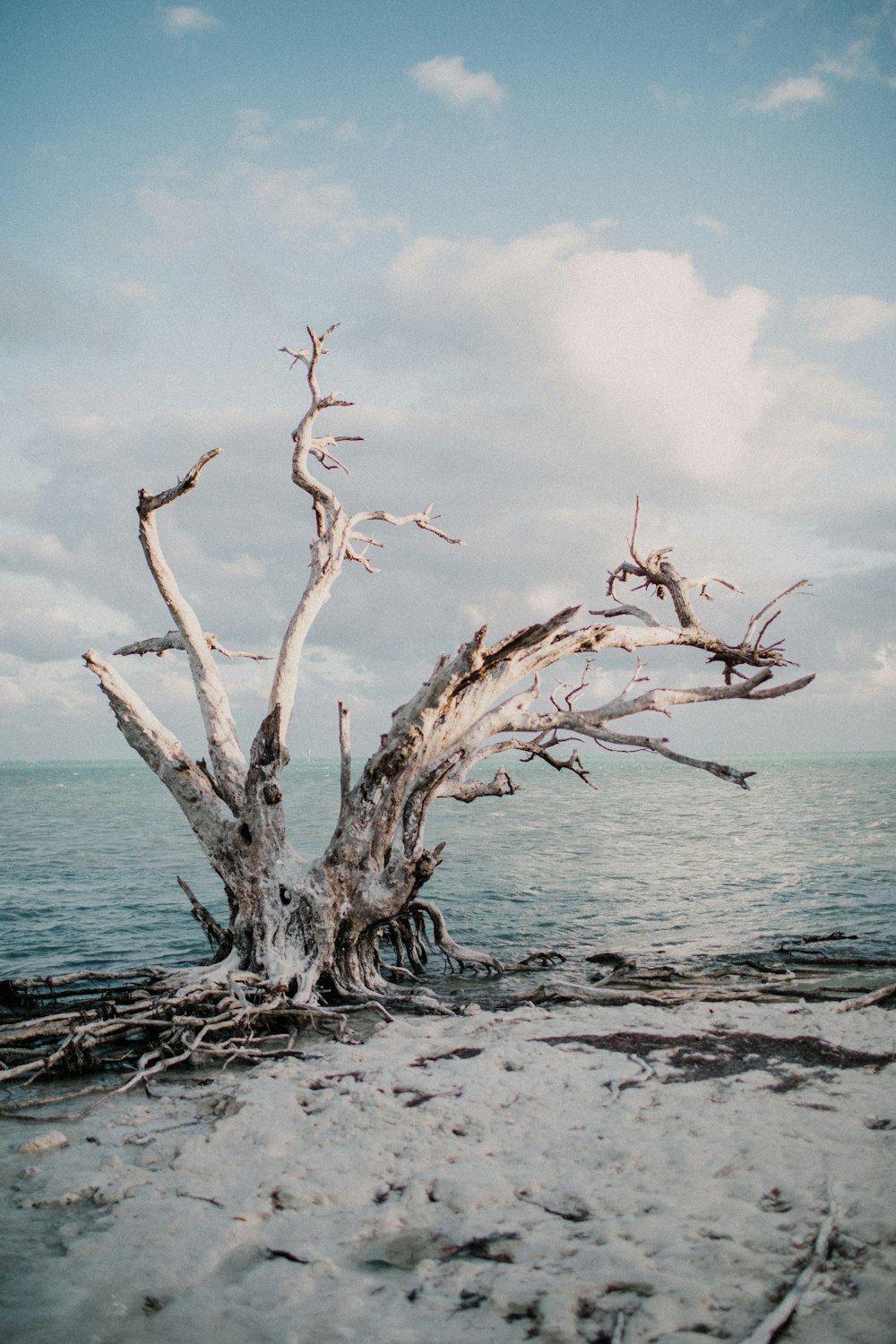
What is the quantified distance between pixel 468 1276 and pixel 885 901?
14.9 metres

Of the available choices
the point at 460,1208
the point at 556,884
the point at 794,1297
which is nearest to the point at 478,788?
the point at 460,1208

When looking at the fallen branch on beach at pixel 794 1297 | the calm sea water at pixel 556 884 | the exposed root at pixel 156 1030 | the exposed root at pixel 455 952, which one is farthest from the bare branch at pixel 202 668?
the fallen branch on beach at pixel 794 1297

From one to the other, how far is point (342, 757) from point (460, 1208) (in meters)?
4.96

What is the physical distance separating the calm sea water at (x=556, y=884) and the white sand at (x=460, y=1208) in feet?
22.5

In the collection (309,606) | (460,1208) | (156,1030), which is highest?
(309,606)

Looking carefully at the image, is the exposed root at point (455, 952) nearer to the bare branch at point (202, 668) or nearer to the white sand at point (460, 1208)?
the bare branch at point (202, 668)

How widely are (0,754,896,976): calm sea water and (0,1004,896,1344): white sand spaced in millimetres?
6862

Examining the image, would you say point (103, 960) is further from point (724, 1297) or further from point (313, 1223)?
point (724, 1297)

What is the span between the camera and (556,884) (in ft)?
60.5

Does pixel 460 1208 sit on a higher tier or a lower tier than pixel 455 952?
higher

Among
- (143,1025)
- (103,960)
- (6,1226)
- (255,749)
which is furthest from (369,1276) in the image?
(103,960)

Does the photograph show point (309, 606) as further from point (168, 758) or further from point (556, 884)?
point (556, 884)

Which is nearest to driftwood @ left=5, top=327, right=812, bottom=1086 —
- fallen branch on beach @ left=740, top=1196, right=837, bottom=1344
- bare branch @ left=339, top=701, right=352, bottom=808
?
bare branch @ left=339, top=701, right=352, bottom=808

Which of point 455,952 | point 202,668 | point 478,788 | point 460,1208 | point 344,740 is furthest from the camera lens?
point 455,952
